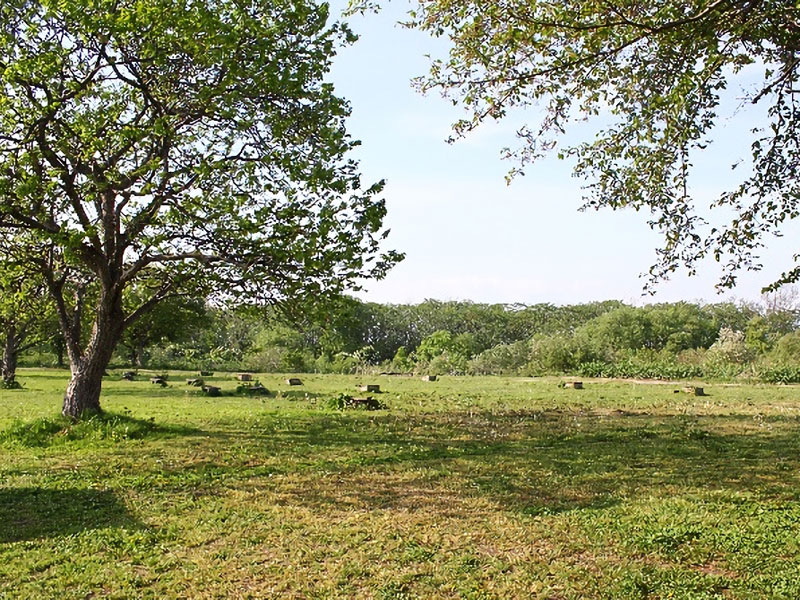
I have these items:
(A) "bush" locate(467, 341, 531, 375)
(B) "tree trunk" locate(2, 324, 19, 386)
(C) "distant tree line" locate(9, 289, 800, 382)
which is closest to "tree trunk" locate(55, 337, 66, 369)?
(C) "distant tree line" locate(9, 289, 800, 382)

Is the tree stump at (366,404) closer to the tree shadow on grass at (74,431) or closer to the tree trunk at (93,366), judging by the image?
the tree shadow on grass at (74,431)

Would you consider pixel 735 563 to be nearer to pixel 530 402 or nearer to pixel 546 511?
pixel 546 511

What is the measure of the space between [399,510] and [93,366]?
25.9ft

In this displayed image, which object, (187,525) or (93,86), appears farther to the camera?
(93,86)

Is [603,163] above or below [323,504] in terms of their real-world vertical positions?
above

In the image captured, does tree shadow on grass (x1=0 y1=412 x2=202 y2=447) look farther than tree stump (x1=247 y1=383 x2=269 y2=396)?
No

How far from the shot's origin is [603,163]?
372 inches

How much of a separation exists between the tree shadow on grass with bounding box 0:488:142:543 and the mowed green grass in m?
0.03

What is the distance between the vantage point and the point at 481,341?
2822 inches

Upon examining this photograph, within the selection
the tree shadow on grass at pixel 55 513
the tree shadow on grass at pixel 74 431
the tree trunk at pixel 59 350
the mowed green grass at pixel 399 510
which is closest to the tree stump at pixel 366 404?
the mowed green grass at pixel 399 510

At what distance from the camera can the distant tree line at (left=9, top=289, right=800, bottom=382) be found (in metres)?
31.1

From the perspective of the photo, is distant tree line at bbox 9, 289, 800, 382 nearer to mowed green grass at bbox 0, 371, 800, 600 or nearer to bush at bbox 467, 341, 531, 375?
bush at bbox 467, 341, 531, 375

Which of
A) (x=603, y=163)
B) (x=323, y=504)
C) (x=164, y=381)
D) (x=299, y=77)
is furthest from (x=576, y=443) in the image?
(x=164, y=381)

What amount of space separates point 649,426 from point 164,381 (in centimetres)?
1972
